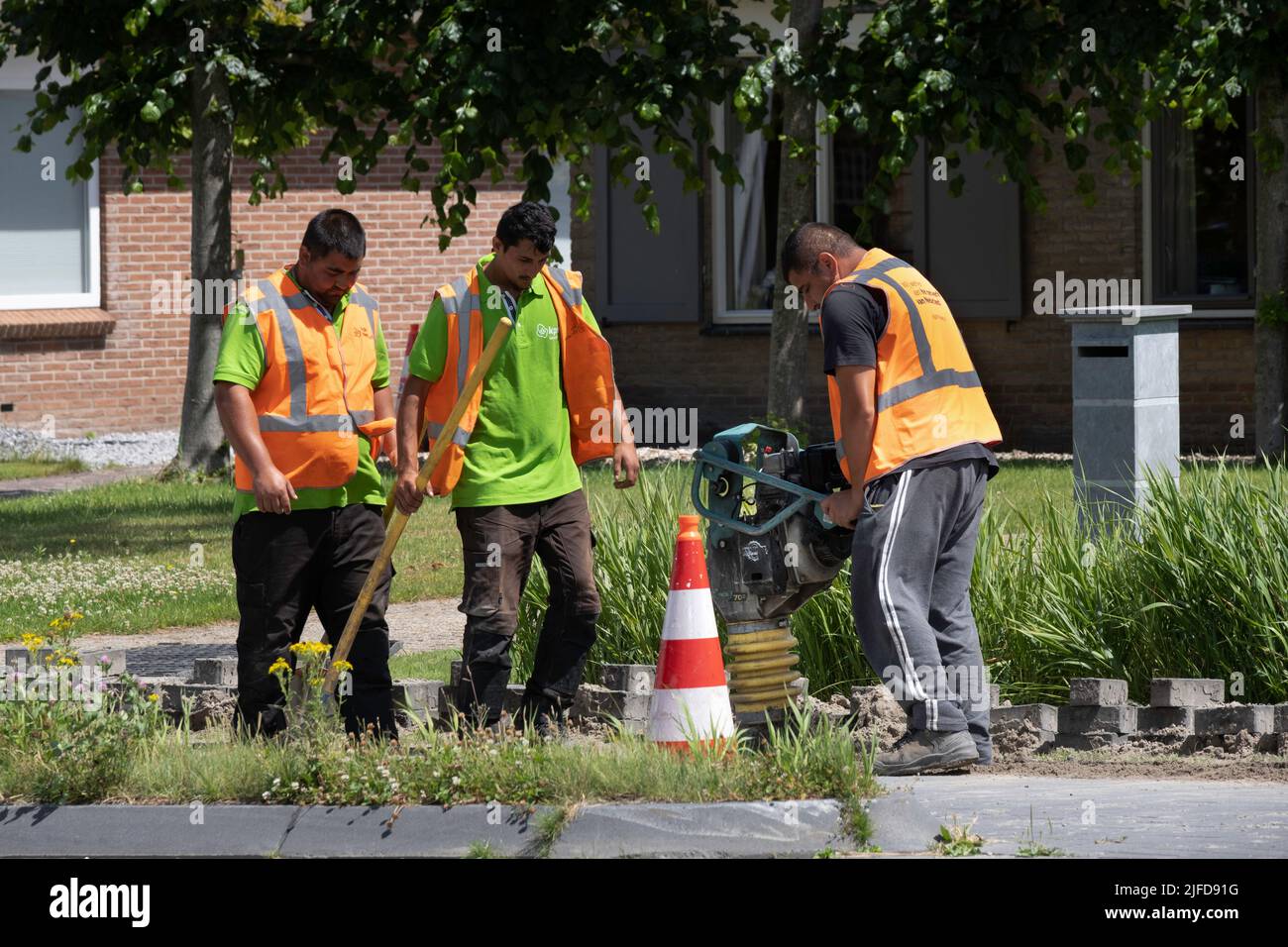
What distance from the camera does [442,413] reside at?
6422 millimetres

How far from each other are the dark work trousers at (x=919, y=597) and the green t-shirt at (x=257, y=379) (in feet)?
5.19

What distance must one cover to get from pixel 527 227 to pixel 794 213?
744cm

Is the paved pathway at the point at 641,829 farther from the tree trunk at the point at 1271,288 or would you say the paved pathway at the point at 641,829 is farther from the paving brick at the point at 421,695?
the tree trunk at the point at 1271,288

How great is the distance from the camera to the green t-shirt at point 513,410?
20.6ft

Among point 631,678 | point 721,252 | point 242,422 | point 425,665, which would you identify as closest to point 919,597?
point 631,678

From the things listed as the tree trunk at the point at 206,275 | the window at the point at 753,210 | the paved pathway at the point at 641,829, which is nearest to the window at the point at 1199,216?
the window at the point at 753,210

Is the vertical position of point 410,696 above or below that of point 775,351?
below

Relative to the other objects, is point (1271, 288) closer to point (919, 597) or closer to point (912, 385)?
point (912, 385)

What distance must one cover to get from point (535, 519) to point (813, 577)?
0.92 meters

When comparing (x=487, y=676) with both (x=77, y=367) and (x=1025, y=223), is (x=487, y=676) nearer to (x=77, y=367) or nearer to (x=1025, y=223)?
(x=1025, y=223)

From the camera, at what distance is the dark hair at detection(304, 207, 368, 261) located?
20.0 feet

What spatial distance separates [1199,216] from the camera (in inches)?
664

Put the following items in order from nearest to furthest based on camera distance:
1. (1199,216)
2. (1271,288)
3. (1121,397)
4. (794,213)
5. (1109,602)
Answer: (1109,602) → (1121,397) → (794,213) → (1271,288) → (1199,216)
